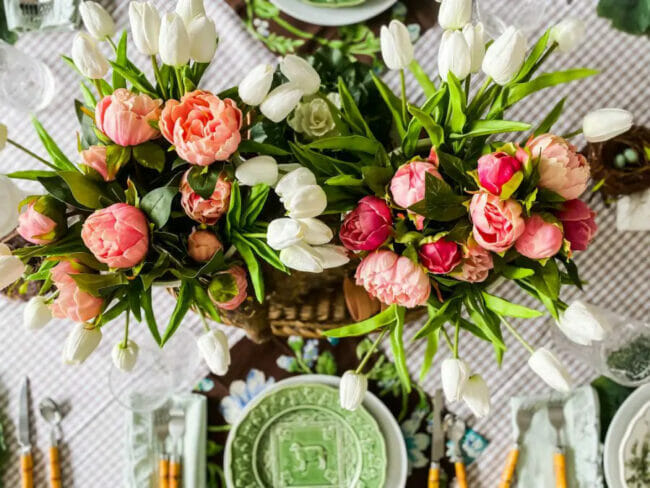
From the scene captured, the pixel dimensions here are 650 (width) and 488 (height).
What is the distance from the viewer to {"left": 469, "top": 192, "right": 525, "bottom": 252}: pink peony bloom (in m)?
0.43

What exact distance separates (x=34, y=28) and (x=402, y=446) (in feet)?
2.43

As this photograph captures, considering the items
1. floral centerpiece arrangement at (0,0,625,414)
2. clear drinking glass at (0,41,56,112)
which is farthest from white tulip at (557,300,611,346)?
clear drinking glass at (0,41,56,112)

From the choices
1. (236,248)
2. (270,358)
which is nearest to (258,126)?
(236,248)

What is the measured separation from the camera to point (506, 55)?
46 centimetres

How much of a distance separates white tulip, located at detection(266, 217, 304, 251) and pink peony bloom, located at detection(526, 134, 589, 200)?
0.17 meters

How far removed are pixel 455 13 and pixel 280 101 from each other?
0.15 m

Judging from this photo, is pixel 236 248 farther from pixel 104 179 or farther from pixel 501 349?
pixel 501 349

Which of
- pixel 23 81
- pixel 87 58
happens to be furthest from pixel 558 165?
pixel 23 81

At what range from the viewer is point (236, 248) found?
0.56 meters

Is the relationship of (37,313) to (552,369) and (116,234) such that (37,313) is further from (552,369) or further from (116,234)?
(552,369)

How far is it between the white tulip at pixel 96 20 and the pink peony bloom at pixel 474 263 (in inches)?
13.6

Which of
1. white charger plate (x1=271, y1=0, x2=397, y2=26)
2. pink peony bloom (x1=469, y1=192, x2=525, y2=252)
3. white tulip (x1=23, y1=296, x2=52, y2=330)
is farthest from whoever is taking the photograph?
white charger plate (x1=271, y1=0, x2=397, y2=26)

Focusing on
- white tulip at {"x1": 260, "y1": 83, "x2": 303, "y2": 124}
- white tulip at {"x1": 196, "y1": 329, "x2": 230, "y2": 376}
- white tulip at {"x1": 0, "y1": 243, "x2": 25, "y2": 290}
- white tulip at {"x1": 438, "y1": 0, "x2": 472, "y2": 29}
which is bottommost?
white tulip at {"x1": 196, "y1": 329, "x2": 230, "y2": 376}

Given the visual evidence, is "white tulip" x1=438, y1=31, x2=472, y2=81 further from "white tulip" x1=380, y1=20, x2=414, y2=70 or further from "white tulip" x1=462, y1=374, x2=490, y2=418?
"white tulip" x1=462, y1=374, x2=490, y2=418
